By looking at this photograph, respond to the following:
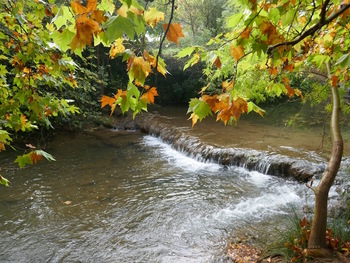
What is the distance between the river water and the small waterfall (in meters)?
0.22

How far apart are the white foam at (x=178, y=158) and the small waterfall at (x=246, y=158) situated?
0.16 meters

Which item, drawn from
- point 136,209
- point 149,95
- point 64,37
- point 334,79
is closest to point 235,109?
point 149,95

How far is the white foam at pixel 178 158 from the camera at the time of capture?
25.8 ft

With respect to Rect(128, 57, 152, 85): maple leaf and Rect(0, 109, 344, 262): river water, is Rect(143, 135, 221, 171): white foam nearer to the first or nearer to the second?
Rect(0, 109, 344, 262): river water

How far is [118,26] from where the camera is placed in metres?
1.08

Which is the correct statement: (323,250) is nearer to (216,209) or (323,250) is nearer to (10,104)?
(216,209)

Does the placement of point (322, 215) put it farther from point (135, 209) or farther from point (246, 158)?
point (246, 158)

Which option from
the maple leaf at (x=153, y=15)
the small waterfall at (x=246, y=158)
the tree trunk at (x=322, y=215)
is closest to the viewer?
the maple leaf at (x=153, y=15)

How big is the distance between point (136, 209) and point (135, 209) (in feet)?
0.07

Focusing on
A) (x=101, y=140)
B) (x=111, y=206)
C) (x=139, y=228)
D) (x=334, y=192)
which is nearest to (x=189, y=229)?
(x=139, y=228)

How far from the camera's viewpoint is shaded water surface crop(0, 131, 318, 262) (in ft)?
13.7

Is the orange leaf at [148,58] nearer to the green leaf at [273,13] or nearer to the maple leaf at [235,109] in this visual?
the maple leaf at [235,109]

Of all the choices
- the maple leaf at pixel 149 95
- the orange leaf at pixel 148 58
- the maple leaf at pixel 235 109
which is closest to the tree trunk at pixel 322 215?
the maple leaf at pixel 235 109

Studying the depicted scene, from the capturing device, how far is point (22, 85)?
8.71 feet
